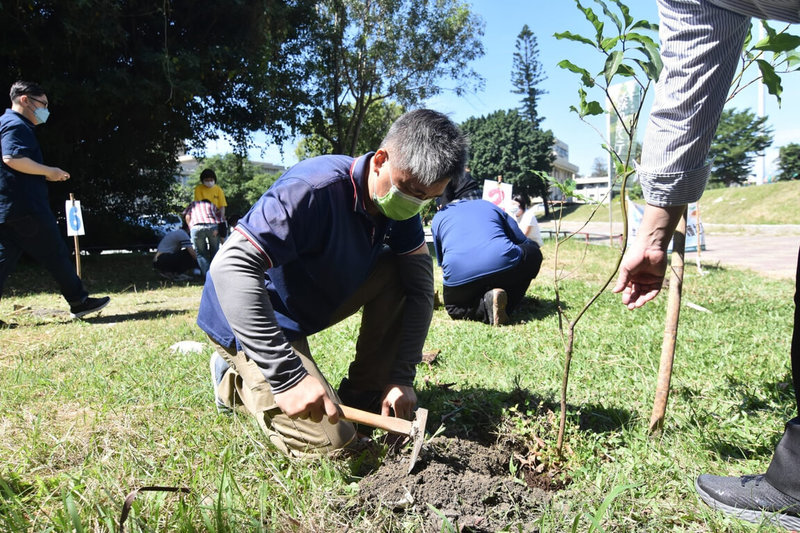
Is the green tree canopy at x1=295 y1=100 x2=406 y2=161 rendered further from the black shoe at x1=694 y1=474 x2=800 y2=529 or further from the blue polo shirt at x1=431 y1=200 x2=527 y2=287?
the black shoe at x1=694 y1=474 x2=800 y2=529

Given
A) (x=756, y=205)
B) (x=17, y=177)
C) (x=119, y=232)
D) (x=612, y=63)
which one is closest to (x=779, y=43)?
(x=612, y=63)

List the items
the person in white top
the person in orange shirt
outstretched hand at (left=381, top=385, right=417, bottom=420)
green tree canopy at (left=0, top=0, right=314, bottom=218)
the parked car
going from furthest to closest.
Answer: the parked car
the person in orange shirt
green tree canopy at (left=0, top=0, right=314, bottom=218)
the person in white top
outstretched hand at (left=381, top=385, right=417, bottom=420)

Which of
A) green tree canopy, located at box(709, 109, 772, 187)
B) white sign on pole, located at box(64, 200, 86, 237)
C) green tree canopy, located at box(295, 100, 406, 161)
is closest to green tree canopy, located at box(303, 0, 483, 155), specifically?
green tree canopy, located at box(295, 100, 406, 161)

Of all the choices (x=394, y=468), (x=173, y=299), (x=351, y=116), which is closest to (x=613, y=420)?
(x=394, y=468)

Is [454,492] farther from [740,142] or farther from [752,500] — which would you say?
[740,142]

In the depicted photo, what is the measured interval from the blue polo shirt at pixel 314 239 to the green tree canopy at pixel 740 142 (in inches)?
1905

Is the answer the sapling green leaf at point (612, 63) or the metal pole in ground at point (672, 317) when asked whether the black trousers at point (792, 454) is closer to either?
the metal pole in ground at point (672, 317)

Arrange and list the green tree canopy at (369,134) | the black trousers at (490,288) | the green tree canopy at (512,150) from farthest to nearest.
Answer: the green tree canopy at (512,150) → the green tree canopy at (369,134) → the black trousers at (490,288)

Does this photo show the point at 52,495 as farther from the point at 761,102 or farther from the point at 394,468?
the point at 761,102

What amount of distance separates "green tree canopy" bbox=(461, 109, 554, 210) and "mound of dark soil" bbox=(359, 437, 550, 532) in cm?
4376

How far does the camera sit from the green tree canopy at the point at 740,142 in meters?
43.5

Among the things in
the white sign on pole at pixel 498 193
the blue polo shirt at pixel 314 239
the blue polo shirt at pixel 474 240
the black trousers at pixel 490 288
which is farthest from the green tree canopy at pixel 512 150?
the blue polo shirt at pixel 314 239

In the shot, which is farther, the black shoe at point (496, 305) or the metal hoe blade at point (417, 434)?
the black shoe at point (496, 305)

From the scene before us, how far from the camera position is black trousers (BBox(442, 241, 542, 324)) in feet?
14.8
